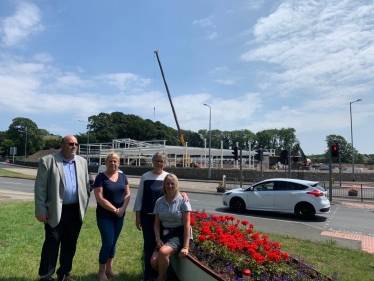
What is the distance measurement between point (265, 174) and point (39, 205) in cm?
3291

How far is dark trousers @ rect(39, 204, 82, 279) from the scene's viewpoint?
12.5 ft

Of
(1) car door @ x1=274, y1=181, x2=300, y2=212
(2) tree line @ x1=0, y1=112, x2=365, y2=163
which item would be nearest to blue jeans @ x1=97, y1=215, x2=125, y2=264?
(1) car door @ x1=274, y1=181, x2=300, y2=212

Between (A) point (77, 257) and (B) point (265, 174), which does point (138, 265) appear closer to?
(A) point (77, 257)

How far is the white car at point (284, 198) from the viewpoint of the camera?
11.7m

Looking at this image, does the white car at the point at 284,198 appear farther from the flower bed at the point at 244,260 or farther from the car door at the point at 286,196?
the flower bed at the point at 244,260

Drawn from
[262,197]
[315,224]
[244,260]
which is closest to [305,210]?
[315,224]

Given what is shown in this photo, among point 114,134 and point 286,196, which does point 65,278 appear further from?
point 114,134

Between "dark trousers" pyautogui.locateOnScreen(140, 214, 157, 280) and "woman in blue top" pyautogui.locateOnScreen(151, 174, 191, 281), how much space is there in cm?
11

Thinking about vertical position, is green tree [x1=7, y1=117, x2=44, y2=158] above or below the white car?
above

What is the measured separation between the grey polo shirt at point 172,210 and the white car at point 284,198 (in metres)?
9.01

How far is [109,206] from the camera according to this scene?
4.01 meters

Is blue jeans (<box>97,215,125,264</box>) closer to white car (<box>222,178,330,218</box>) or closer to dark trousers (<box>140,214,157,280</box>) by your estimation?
dark trousers (<box>140,214,157,280</box>)

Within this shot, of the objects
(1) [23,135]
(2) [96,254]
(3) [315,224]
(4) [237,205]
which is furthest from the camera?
(1) [23,135]

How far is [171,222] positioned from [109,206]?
0.79m
